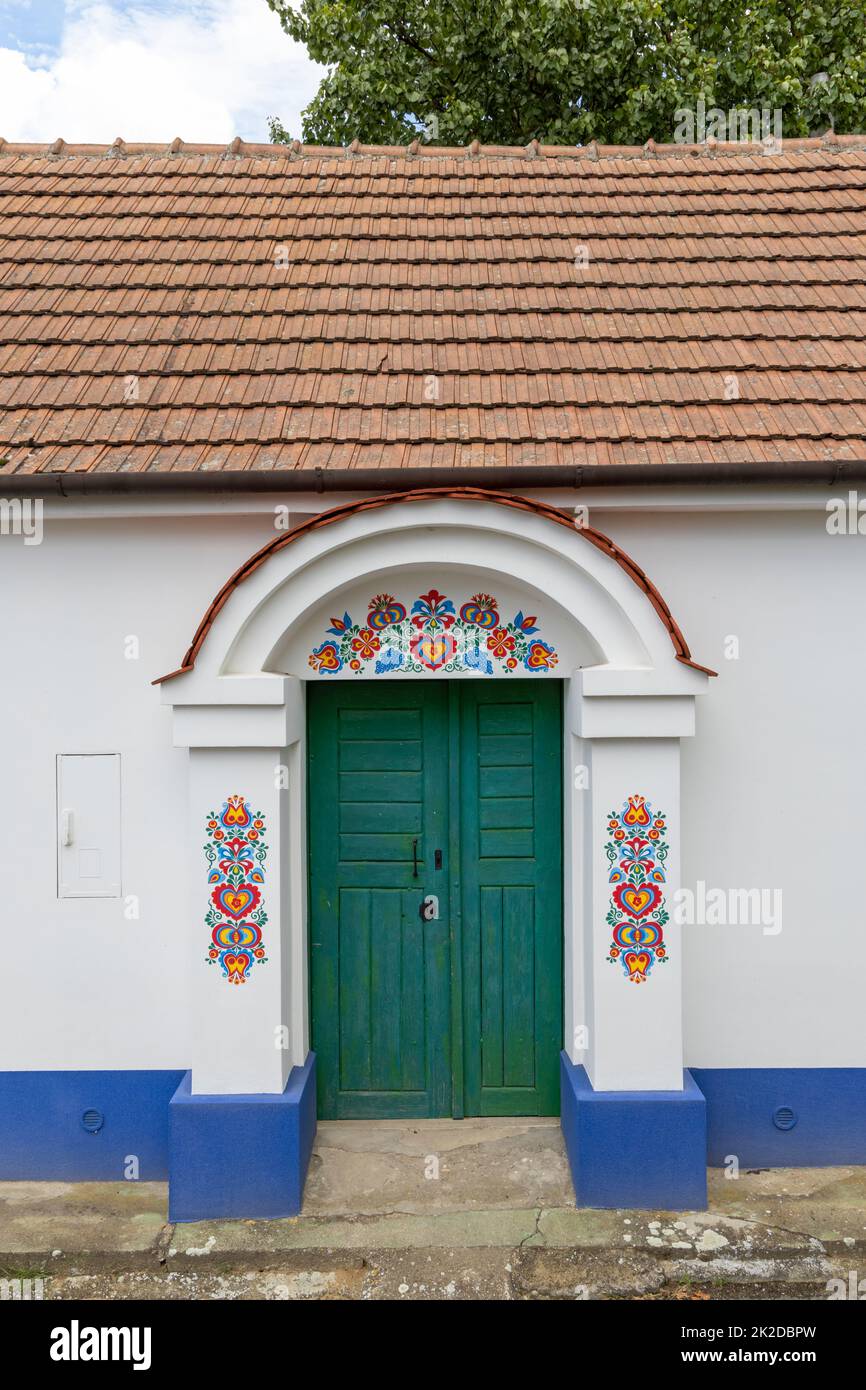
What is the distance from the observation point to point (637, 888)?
4078 mm

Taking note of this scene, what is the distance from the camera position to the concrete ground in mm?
3623

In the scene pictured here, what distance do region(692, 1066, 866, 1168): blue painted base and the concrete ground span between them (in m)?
0.15

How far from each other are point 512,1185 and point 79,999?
87.7 inches

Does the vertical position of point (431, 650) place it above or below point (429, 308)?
below

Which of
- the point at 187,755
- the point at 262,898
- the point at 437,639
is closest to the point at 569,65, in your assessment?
the point at 437,639

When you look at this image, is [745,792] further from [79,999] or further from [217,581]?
[79,999]

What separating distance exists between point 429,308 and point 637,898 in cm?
346

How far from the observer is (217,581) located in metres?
4.33

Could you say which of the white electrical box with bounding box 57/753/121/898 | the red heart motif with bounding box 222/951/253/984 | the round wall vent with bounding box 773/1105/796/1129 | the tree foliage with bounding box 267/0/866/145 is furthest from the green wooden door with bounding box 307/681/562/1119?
the tree foliage with bounding box 267/0/866/145

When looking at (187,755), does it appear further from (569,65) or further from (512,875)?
(569,65)

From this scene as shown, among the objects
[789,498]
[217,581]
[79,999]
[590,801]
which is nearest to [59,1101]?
[79,999]

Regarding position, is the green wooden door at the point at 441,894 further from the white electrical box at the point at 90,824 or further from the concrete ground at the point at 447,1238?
the white electrical box at the point at 90,824

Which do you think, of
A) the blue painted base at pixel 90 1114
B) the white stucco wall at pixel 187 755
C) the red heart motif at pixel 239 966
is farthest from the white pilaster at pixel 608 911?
the blue painted base at pixel 90 1114

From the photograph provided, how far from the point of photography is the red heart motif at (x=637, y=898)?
4074 mm
